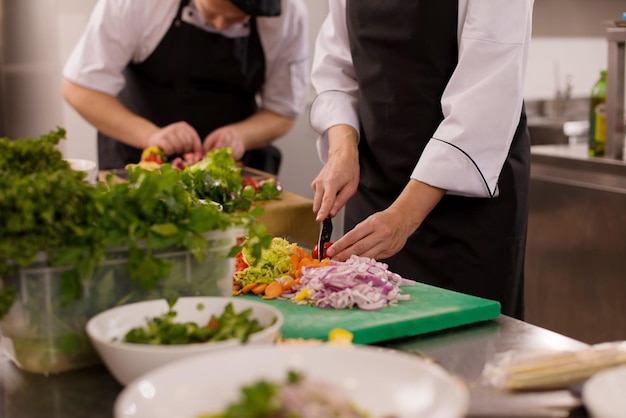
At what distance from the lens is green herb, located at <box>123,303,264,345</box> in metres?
1.01

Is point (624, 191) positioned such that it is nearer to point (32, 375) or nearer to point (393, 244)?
point (393, 244)

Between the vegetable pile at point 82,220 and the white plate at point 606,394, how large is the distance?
43 centimetres

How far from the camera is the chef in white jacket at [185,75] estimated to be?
2920 millimetres

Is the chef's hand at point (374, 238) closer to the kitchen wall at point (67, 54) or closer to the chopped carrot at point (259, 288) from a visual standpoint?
the chopped carrot at point (259, 288)

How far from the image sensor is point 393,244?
1.63m

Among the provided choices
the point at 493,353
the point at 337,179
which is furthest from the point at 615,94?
the point at 493,353

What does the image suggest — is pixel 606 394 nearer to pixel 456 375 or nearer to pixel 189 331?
pixel 456 375

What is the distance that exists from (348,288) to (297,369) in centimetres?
44

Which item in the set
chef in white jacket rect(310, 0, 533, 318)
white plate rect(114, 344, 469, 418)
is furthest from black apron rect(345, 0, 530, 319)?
white plate rect(114, 344, 469, 418)

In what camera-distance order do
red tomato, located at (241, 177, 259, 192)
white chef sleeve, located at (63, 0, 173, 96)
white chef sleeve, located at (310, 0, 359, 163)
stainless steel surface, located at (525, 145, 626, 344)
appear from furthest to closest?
1. white chef sleeve, located at (63, 0, 173, 96)
2. stainless steel surface, located at (525, 145, 626, 344)
3. red tomato, located at (241, 177, 259, 192)
4. white chef sleeve, located at (310, 0, 359, 163)

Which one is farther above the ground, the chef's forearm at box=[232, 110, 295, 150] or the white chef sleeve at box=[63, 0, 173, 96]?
the white chef sleeve at box=[63, 0, 173, 96]

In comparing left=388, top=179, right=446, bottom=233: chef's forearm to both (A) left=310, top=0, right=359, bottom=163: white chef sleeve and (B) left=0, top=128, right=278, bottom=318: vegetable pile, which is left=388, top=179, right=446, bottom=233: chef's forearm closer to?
(A) left=310, top=0, right=359, bottom=163: white chef sleeve

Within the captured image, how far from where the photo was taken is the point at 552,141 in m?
4.30

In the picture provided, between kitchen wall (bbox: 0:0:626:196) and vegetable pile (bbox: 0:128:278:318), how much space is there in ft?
9.27
